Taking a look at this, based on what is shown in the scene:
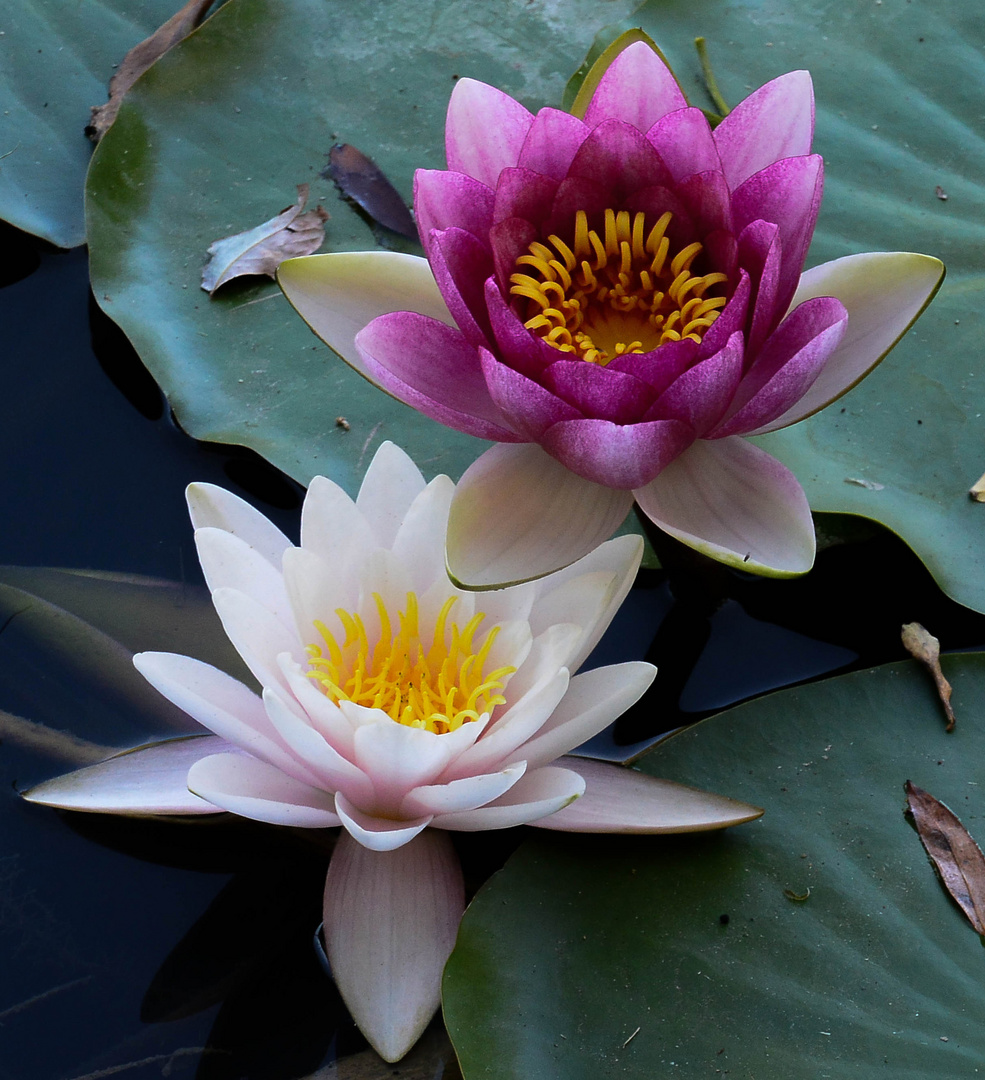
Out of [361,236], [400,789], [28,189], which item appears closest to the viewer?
[400,789]

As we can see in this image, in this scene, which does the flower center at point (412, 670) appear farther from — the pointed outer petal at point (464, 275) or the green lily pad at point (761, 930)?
the pointed outer petal at point (464, 275)

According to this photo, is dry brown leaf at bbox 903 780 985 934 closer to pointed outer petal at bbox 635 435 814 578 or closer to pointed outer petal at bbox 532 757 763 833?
pointed outer petal at bbox 532 757 763 833

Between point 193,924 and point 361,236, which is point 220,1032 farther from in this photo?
point 361,236

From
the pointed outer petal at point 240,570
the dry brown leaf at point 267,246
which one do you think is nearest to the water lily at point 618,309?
the pointed outer petal at point 240,570

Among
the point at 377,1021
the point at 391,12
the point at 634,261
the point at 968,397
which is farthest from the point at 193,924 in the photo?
the point at 391,12

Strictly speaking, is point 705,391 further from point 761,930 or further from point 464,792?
point 761,930
